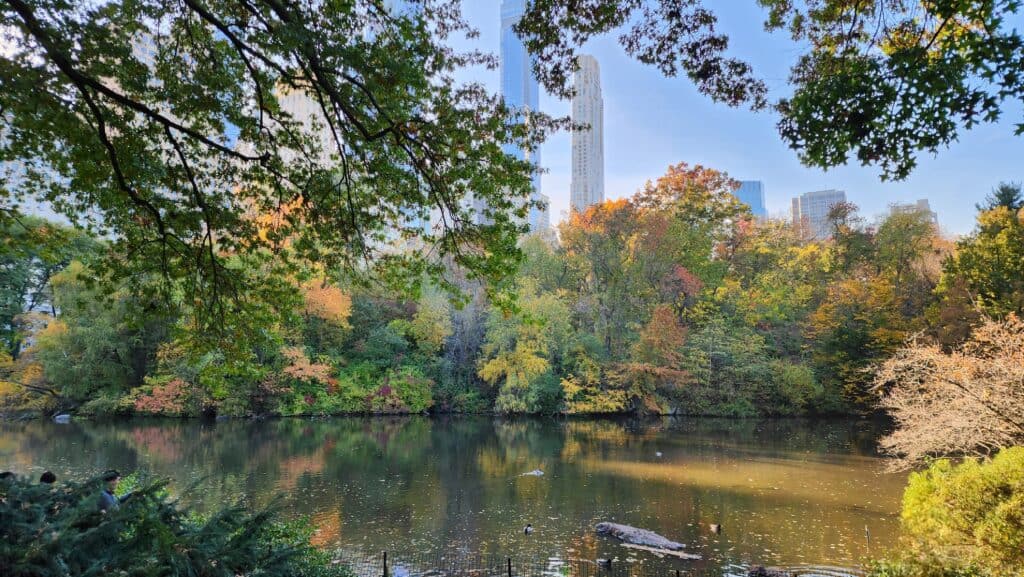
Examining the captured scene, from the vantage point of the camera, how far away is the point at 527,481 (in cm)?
1523

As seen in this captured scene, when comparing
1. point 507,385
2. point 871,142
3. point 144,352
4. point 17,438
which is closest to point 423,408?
point 507,385

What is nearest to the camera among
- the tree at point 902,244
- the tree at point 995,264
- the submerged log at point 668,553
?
the submerged log at point 668,553

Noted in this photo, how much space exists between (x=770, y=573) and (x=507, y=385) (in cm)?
2150

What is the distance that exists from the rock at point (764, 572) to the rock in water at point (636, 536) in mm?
1505

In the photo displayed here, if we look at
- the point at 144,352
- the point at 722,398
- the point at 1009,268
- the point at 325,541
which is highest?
the point at 1009,268

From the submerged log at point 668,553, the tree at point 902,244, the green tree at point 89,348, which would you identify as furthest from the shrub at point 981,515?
the green tree at point 89,348

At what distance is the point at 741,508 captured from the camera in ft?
41.6

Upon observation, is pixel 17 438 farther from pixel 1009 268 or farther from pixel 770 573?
pixel 1009 268

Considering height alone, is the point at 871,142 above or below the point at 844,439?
above

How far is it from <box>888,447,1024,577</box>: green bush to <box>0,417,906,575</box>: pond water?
6.47 feet

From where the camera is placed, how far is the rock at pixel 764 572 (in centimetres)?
855

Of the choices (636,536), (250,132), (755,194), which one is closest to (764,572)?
(636,536)

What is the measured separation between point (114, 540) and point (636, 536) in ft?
30.0

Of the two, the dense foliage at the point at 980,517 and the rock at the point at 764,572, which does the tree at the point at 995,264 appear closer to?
the dense foliage at the point at 980,517
